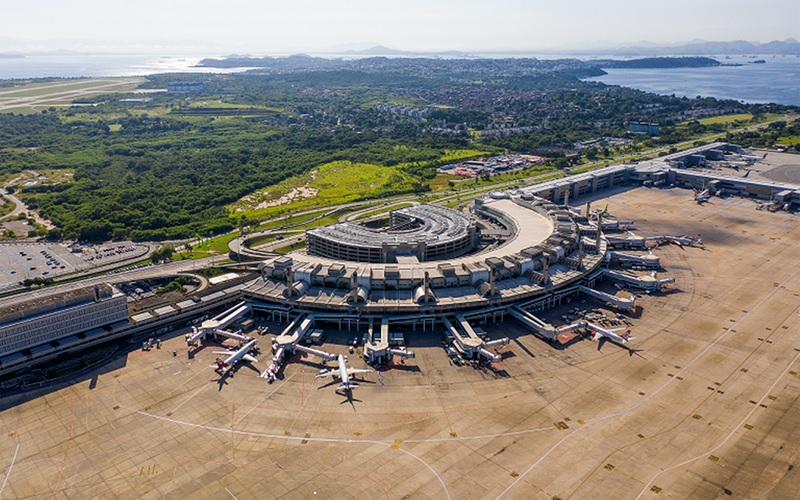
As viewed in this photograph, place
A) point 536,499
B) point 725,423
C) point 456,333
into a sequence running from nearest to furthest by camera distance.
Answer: point 536,499, point 725,423, point 456,333

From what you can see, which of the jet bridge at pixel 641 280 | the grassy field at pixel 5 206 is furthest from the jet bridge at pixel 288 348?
the grassy field at pixel 5 206

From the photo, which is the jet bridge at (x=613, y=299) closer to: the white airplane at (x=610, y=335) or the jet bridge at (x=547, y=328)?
the white airplane at (x=610, y=335)

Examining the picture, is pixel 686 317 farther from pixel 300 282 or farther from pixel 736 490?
pixel 300 282

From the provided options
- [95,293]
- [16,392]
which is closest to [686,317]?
[95,293]

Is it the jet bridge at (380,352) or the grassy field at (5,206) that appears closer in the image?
the jet bridge at (380,352)

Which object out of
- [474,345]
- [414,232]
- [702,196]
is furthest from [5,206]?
[702,196]
